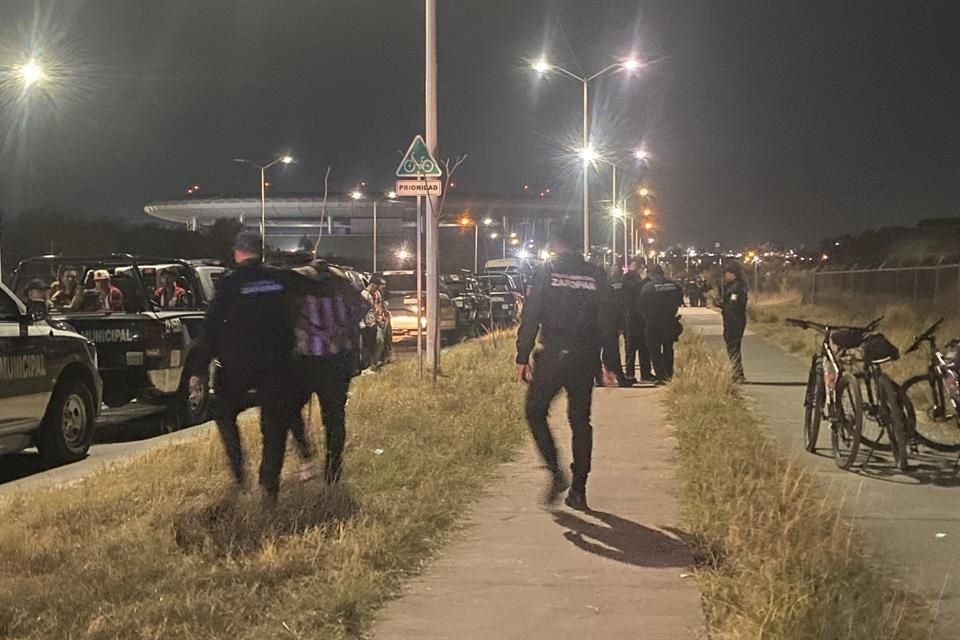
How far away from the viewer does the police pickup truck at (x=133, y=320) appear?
1146 cm

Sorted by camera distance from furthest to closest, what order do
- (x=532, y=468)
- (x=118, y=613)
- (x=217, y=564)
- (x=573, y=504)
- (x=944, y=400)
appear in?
1. (x=944, y=400)
2. (x=532, y=468)
3. (x=573, y=504)
4. (x=217, y=564)
5. (x=118, y=613)

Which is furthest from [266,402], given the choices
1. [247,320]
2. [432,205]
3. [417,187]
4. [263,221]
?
[263,221]

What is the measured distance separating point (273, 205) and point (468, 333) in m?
82.5

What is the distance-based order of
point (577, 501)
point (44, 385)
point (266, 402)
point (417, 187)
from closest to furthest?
point (266, 402), point (577, 501), point (44, 385), point (417, 187)

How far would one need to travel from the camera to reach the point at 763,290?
185ft

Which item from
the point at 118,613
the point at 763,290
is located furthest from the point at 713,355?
the point at 763,290

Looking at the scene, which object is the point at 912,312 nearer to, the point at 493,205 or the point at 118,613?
the point at 118,613

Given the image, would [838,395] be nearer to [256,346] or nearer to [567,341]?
[567,341]

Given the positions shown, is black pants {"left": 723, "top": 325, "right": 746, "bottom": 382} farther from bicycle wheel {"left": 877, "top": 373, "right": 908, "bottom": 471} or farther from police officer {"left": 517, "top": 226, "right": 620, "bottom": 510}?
police officer {"left": 517, "top": 226, "right": 620, "bottom": 510}

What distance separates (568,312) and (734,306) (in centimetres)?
832

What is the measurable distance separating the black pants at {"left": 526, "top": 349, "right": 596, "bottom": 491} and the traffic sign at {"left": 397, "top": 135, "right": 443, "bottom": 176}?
5971mm

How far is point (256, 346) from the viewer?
6566 millimetres

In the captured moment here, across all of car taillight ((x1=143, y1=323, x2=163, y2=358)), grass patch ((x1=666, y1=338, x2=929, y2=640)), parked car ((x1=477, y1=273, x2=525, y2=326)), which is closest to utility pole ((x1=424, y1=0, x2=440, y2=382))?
car taillight ((x1=143, y1=323, x2=163, y2=358))

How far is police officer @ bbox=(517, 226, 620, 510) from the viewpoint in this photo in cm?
702
